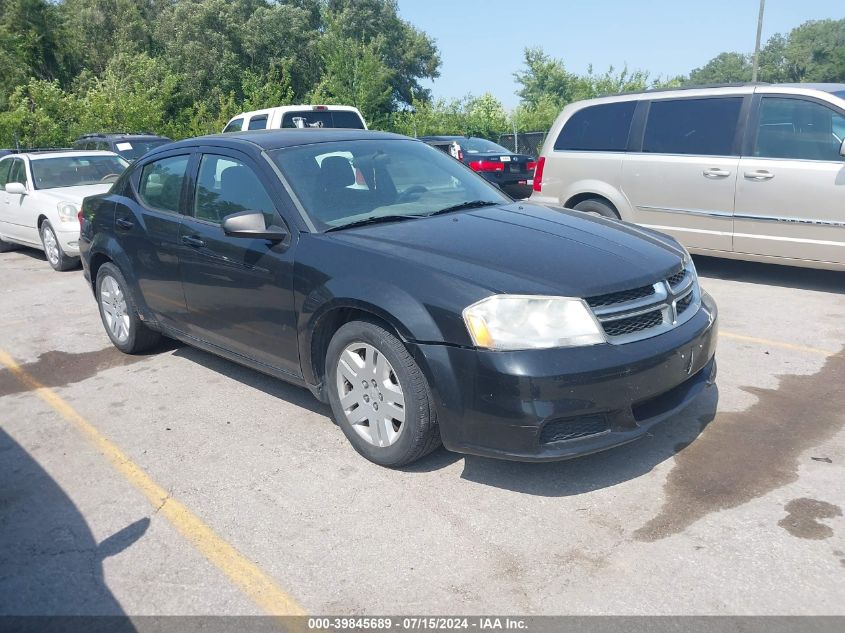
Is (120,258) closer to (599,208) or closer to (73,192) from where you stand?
(599,208)

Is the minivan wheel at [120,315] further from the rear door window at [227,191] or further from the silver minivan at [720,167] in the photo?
the silver minivan at [720,167]

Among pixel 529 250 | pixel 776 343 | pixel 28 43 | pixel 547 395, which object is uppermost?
pixel 28 43

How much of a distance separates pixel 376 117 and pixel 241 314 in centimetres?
2699

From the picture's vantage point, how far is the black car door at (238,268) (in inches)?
166

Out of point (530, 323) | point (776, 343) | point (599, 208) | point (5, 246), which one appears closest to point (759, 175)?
point (599, 208)

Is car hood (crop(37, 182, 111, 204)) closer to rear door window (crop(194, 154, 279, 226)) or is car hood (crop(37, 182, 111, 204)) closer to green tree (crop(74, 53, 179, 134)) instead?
rear door window (crop(194, 154, 279, 226))

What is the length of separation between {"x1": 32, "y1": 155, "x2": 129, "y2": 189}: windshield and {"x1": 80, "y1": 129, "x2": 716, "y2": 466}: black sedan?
19.7 feet

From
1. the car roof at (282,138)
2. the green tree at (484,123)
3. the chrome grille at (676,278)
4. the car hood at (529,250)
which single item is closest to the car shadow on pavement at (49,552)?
the car hood at (529,250)

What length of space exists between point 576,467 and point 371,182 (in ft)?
6.59

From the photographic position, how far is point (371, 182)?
4.54 metres

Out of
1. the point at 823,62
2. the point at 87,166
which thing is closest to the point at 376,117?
the point at 87,166

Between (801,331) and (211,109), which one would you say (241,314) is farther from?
(211,109)

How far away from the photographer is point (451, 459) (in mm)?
3982

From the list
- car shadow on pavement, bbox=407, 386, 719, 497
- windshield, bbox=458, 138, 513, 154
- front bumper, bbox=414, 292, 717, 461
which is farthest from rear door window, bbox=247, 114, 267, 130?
front bumper, bbox=414, 292, 717, 461
